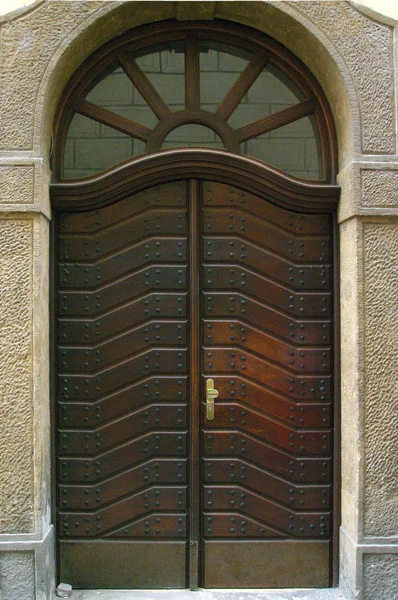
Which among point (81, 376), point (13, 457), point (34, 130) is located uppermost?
point (34, 130)

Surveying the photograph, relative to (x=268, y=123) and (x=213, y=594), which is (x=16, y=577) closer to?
(x=213, y=594)

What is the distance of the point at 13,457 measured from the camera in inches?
160

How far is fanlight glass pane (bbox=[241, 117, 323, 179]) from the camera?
4.49 m

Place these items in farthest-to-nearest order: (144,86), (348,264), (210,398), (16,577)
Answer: (144,86) → (210,398) → (348,264) → (16,577)

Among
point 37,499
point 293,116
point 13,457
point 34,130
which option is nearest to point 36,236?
point 34,130

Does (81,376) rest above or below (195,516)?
above

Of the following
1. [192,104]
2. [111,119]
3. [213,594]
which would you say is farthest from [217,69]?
[213,594]

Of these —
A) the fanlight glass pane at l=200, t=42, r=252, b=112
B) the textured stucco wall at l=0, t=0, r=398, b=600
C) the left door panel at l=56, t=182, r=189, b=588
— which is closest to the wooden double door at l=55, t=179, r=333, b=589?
the left door panel at l=56, t=182, r=189, b=588

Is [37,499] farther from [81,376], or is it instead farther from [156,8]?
[156,8]

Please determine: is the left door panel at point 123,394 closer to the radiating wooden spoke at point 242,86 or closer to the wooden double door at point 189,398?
the wooden double door at point 189,398

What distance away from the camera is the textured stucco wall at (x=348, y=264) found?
407cm

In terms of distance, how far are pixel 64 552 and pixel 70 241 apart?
2033 mm

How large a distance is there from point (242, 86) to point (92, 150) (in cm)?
109

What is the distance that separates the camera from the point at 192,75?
449cm
